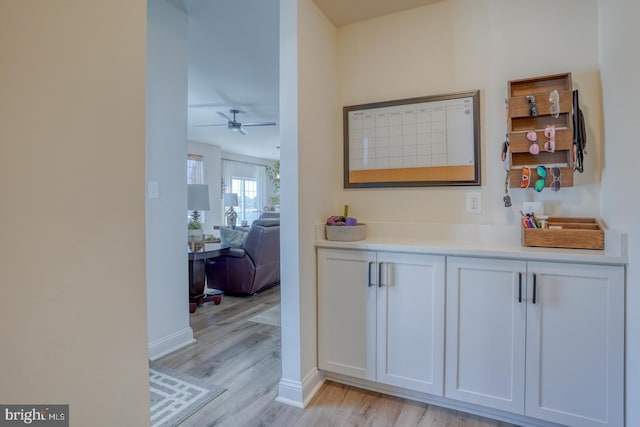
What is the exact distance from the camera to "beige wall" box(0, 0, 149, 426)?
60 cm

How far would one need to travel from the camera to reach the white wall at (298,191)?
1.76 m

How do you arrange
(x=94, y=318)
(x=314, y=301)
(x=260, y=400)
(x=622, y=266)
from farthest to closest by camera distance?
(x=314, y=301) → (x=260, y=400) → (x=622, y=266) → (x=94, y=318)

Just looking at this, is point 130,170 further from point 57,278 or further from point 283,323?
point 283,323

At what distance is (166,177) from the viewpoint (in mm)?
2432

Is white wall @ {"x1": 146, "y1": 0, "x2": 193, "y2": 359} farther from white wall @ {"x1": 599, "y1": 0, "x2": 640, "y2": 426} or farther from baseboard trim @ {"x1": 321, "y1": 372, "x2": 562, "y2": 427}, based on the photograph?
white wall @ {"x1": 599, "y1": 0, "x2": 640, "y2": 426}

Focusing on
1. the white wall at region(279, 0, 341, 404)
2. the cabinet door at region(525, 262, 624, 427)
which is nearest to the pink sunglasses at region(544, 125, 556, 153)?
the cabinet door at region(525, 262, 624, 427)

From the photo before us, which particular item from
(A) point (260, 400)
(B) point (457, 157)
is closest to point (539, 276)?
(B) point (457, 157)

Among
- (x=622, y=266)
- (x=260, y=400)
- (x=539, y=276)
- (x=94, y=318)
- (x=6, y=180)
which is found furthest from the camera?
(x=260, y=400)

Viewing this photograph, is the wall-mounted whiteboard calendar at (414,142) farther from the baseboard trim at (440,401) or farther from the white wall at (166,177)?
the white wall at (166,177)

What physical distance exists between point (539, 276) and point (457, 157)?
786 mm

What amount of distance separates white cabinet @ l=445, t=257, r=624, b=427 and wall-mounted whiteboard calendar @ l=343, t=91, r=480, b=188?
0.60 meters

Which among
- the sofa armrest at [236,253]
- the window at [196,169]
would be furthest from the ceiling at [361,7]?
the window at [196,169]

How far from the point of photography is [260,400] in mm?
1815

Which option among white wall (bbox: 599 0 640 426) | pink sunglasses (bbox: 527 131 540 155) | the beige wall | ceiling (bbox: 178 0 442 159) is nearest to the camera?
the beige wall
